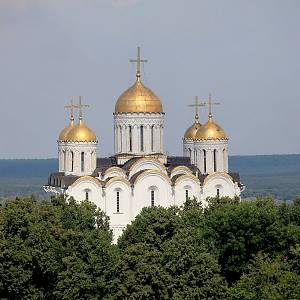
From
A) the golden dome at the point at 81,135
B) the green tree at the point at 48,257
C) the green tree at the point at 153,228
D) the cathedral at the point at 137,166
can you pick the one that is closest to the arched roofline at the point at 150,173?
the cathedral at the point at 137,166

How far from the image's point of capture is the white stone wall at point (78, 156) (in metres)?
79.8

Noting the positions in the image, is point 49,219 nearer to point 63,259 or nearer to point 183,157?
point 63,259

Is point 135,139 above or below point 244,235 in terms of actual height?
A: above

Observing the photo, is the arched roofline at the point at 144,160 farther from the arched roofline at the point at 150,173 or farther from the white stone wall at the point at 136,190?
the arched roofline at the point at 150,173

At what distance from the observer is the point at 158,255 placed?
5325cm

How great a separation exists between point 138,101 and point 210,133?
3.74m

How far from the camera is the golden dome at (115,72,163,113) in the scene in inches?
3147

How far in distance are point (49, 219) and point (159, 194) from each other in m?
18.7

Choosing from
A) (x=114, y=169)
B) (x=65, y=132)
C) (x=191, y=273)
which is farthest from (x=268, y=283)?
(x=65, y=132)

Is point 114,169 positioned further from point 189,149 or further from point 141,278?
point 141,278

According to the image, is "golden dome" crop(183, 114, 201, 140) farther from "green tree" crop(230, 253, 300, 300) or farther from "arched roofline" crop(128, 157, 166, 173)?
"green tree" crop(230, 253, 300, 300)

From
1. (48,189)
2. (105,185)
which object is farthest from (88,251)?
(48,189)

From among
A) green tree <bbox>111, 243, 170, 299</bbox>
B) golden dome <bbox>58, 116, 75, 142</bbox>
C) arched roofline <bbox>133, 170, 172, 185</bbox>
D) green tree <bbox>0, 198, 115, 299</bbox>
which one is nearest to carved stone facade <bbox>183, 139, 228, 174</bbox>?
arched roofline <bbox>133, 170, 172, 185</bbox>

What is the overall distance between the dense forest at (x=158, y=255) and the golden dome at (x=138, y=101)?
1544cm
